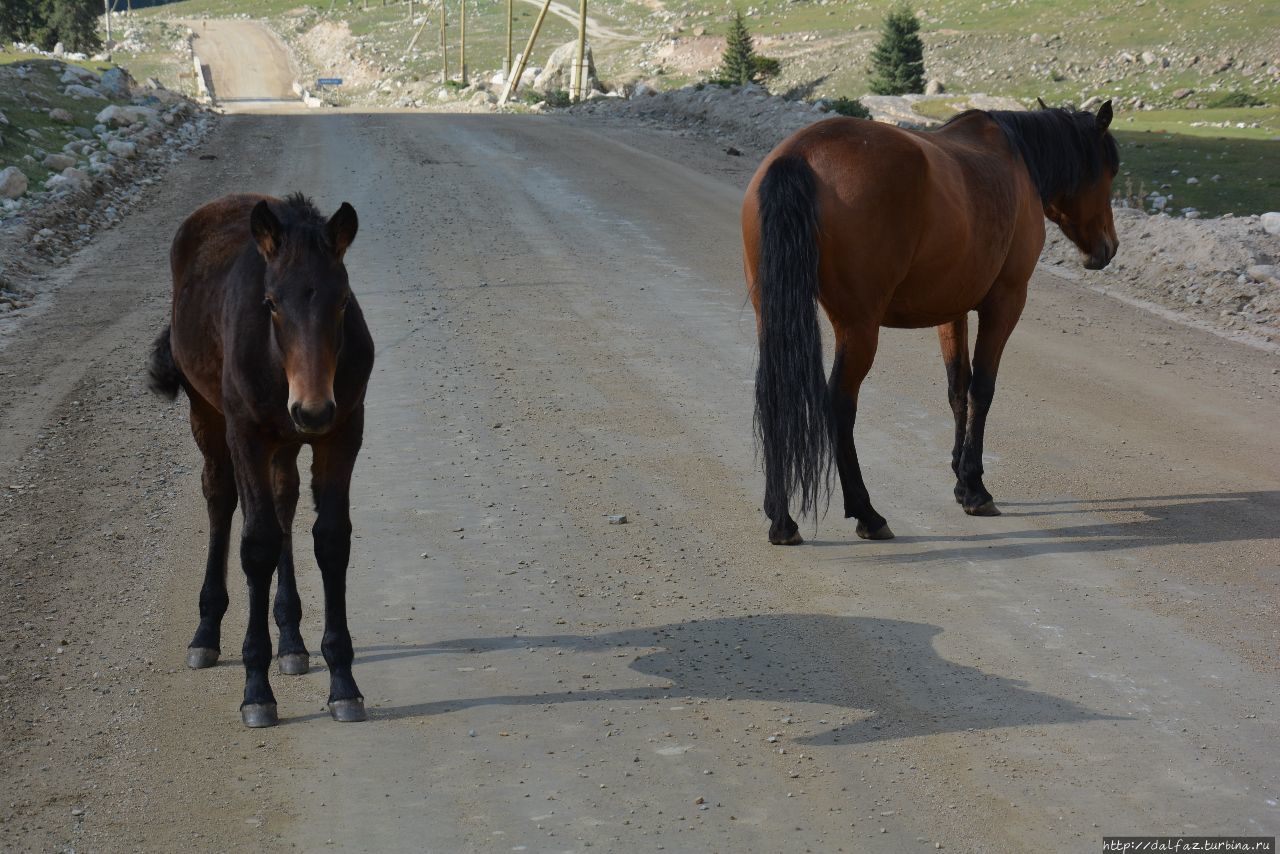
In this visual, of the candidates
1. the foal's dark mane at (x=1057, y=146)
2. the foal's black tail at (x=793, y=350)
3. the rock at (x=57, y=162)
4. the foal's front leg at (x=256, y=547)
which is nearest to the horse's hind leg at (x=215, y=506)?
the foal's front leg at (x=256, y=547)

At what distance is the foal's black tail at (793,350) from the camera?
250 inches

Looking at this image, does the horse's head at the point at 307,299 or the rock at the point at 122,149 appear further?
the rock at the point at 122,149

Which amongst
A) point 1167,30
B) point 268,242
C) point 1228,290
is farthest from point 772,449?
point 1167,30

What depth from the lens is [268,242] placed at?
4234mm

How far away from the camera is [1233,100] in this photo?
4475 cm

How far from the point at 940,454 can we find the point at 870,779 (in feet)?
13.9

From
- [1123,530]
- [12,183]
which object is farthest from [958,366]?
[12,183]

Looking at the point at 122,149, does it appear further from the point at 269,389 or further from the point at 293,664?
the point at 269,389

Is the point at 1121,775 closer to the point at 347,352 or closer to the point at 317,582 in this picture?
the point at 347,352

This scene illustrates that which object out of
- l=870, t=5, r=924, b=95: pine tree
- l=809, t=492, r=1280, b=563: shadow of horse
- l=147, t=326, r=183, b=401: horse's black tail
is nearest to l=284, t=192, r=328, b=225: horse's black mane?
l=147, t=326, r=183, b=401: horse's black tail

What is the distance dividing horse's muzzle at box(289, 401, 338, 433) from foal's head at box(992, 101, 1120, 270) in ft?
16.9

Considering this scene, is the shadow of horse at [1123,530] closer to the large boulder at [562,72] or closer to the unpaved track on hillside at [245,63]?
the large boulder at [562,72]

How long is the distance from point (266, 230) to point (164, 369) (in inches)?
64.7

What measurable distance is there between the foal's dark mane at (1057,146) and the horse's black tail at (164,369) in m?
4.84
